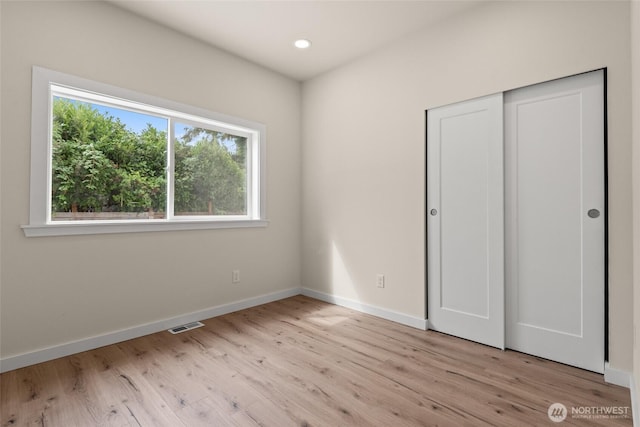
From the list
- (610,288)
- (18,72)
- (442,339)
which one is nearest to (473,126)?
(610,288)

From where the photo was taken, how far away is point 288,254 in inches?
151

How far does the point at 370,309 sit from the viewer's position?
3.19 m

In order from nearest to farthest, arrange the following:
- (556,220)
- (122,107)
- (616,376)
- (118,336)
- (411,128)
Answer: (616,376) < (556,220) < (118,336) < (122,107) < (411,128)

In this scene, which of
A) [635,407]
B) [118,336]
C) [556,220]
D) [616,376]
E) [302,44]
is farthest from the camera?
[302,44]

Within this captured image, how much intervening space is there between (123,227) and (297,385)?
1820 mm

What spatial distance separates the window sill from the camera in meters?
2.13

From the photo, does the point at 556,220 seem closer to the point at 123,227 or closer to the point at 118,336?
the point at 123,227

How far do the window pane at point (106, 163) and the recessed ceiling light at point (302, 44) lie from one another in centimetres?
147

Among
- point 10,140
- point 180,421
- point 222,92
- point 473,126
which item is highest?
point 222,92

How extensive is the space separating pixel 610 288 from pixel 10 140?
153 inches

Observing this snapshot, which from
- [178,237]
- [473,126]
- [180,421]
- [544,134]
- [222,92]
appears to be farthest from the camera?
[222,92]

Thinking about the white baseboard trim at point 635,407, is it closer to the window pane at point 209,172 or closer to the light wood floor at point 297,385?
the light wood floor at point 297,385

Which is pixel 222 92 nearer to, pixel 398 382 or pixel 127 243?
pixel 127 243

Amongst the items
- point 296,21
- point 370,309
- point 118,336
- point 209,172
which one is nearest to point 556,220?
point 370,309
